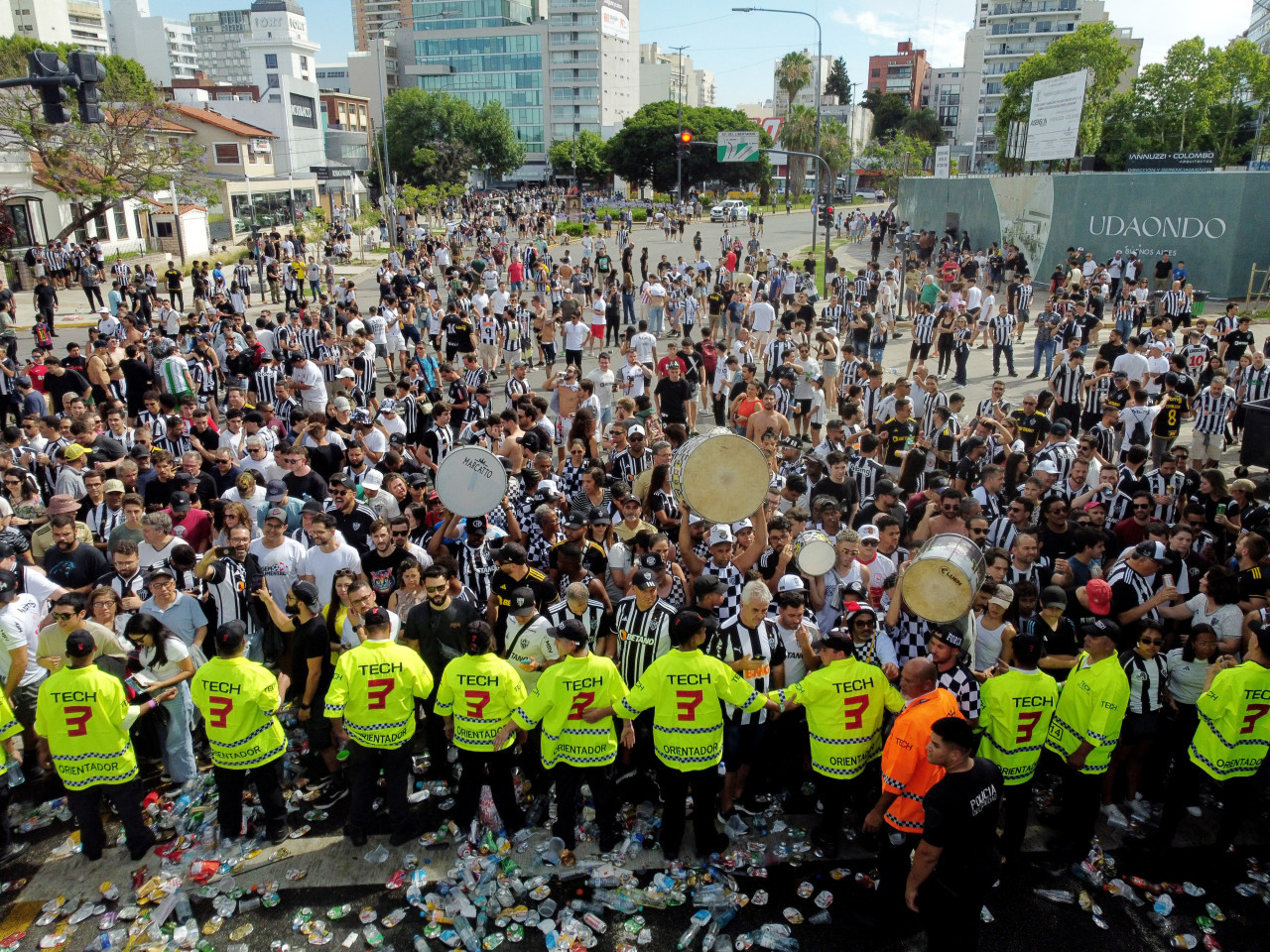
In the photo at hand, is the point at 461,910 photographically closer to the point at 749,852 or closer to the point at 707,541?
the point at 749,852

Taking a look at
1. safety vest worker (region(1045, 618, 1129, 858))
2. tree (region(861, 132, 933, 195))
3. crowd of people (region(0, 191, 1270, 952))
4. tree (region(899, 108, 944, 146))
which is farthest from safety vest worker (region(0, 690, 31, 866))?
tree (region(899, 108, 944, 146))

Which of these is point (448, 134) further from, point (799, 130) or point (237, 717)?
point (237, 717)

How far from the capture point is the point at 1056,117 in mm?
31781

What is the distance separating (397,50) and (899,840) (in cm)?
14018

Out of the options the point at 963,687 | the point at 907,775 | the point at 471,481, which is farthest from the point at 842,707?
the point at 471,481

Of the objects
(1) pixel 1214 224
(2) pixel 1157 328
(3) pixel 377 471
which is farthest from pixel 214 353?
(1) pixel 1214 224

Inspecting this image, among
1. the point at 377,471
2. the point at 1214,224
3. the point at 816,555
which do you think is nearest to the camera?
the point at 816,555

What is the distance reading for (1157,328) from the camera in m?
14.8

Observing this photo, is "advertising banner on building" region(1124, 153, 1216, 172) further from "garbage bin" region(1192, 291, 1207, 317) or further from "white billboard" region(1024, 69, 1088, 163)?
"garbage bin" region(1192, 291, 1207, 317)

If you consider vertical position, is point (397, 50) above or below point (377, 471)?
above

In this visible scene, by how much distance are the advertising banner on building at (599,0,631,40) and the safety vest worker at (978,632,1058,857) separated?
129 m

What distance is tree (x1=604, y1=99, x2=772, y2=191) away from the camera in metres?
78.9

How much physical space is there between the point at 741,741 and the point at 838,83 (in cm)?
14360

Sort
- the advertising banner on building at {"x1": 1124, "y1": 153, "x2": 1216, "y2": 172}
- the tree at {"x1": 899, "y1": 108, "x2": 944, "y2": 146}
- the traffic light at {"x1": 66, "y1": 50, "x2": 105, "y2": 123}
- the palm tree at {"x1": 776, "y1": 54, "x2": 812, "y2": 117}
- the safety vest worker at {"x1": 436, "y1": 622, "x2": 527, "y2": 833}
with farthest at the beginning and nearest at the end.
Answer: the tree at {"x1": 899, "y1": 108, "x2": 944, "y2": 146} → the palm tree at {"x1": 776, "y1": 54, "x2": 812, "y2": 117} → the advertising banner on building at {"x1": 1124, "y1": 153, "x2": 1216, "y2": 172} → the traffic light at {"x1": 66, "y1": 50, "x2": 105, "y2": 123} → the safety vest worker at {"x1": 436, "y1": 622, "x2": 527, "y2": 833}
